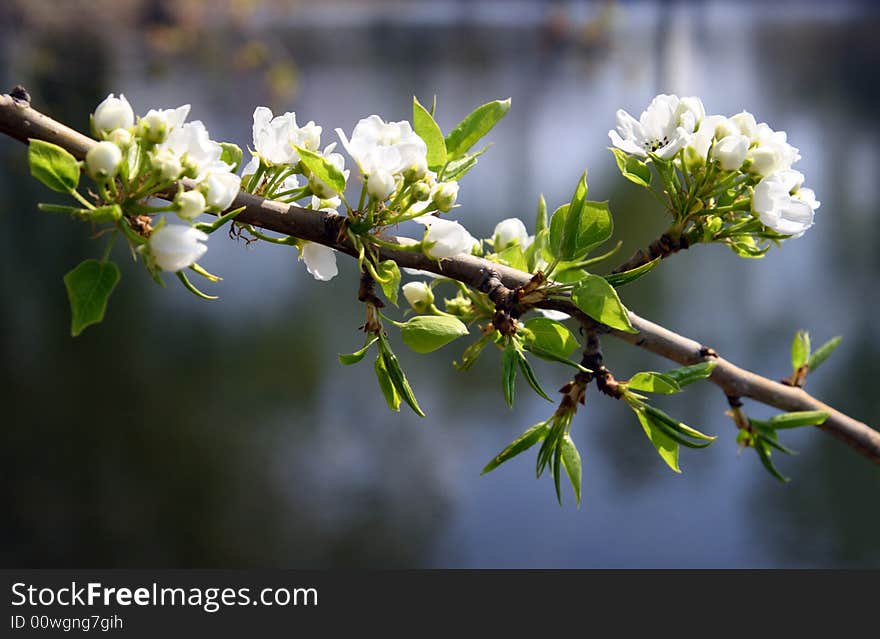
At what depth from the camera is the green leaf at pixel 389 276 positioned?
457 mm

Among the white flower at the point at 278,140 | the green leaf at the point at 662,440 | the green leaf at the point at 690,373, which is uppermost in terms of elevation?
the white flower at the point at 278,140

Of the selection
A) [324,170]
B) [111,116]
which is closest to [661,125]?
[324,170]

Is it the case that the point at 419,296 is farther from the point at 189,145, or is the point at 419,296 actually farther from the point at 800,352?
the point at 800,352

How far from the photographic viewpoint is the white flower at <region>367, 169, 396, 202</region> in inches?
17.6

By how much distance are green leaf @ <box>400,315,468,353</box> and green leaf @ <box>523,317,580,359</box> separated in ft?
0.14

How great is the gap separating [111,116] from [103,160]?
0.14 ft

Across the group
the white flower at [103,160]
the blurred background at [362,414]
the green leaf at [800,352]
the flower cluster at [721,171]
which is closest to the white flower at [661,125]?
the flower cluster at [721,171]

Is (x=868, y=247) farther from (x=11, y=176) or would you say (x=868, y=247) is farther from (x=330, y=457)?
(x=11, y=176)

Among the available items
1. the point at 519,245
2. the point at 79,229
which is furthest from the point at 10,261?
the point at 519,245

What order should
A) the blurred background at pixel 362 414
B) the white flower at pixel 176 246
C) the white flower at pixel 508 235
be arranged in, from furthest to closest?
the blurred background at pixel 362 414 → the white flower at pixel 508 235 → the white flower at pixel 176 246

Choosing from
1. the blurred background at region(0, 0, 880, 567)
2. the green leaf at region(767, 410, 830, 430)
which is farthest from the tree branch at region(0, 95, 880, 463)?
the blurred background at region(0, 0, 880, 567)

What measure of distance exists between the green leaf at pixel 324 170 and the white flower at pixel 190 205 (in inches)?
2.5

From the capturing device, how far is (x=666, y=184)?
0.55m

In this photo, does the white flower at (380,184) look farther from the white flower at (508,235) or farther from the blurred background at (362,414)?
the blurred background at (362,414)
